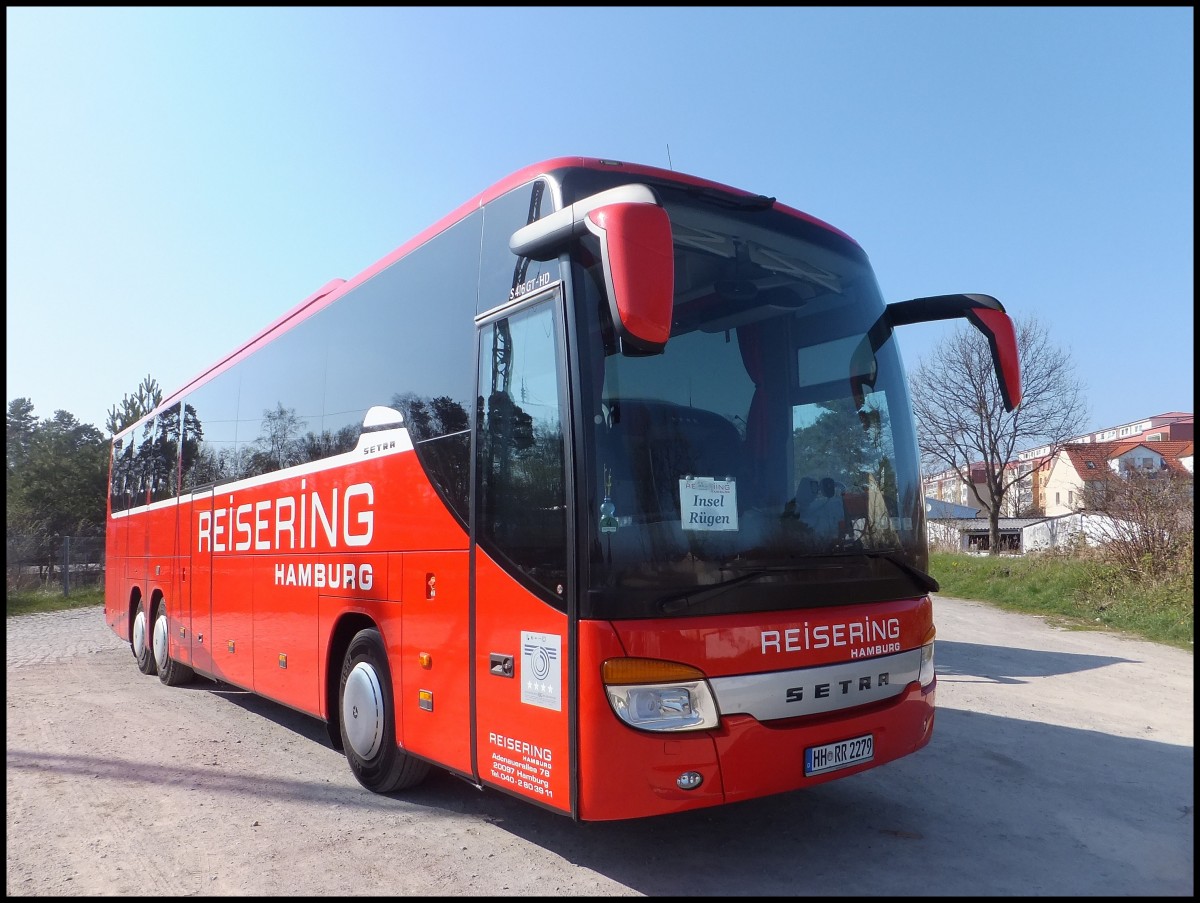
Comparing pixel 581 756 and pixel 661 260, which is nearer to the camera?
pixel 661 260

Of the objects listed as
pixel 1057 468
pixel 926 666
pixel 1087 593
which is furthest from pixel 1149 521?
pixel 1057 468

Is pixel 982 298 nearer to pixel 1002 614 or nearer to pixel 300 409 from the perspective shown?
pixel 300 409

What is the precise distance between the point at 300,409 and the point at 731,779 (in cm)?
483

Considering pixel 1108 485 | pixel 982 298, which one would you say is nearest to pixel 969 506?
pixel 1108 485

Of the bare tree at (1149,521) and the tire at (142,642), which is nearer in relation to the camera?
the tire at (142,642)

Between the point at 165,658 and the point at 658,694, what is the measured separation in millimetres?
9083

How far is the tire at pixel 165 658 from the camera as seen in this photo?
10.5 meters

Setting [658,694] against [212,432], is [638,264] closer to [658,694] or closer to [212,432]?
[658,694]

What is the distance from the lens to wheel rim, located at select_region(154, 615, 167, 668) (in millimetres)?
10634

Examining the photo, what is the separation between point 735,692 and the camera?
3.91 metres

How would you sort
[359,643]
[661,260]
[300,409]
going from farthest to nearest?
[300,409]
[359,643]
[661,260]

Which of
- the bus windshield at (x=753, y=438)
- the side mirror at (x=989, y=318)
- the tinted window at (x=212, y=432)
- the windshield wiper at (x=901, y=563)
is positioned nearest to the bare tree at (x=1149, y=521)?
the side mirror at (x=989, y=318)

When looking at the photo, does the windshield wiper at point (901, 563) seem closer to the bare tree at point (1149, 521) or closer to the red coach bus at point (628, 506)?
the red coach bus at point (628, 506)

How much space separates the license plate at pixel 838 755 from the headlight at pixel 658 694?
61 centimetres
